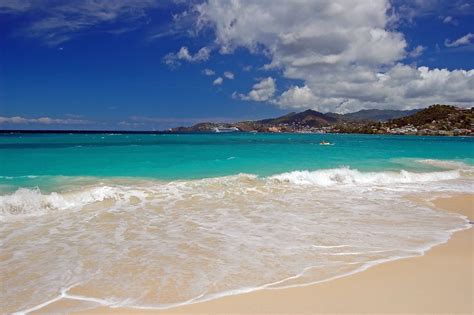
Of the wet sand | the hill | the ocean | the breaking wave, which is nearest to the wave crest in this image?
the ocean

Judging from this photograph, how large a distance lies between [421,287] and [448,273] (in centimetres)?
96

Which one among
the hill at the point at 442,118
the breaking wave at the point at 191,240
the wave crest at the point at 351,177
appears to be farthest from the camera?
the hill at the point at 442,118

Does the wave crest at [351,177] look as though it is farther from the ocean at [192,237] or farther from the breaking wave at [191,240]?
the breaking wave at [191,240]

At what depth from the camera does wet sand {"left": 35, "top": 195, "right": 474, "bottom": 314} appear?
456 centimetres

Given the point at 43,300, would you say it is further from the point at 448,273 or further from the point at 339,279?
the point at 448,273

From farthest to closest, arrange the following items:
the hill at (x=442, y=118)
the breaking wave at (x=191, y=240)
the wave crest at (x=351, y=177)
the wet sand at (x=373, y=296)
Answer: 1. the hill at (x=442, y=118)
2. the wave crest at (x=351, y=177)
3. the breaking wave at (x=191, y=240)
4. the wet sand at (x=373, y=296)

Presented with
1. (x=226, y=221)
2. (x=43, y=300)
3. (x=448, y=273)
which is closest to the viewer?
(x=43, y=300)

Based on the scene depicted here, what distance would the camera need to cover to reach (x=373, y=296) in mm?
4914

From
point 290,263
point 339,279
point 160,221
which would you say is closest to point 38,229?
point 160,221

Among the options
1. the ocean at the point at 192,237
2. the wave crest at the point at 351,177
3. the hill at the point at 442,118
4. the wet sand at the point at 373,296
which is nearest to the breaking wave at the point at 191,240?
the ocean at the point at 192,237

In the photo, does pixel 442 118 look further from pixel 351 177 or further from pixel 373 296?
pixel 373 296

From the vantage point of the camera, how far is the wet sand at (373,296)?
4559mm

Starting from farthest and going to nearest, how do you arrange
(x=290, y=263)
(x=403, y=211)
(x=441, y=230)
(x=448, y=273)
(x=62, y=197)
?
(x=62, y=197), (x=403, y=211), (x=441, y=230), (x=290, y=263), (x=448, y=273)

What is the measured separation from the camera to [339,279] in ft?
18.3
